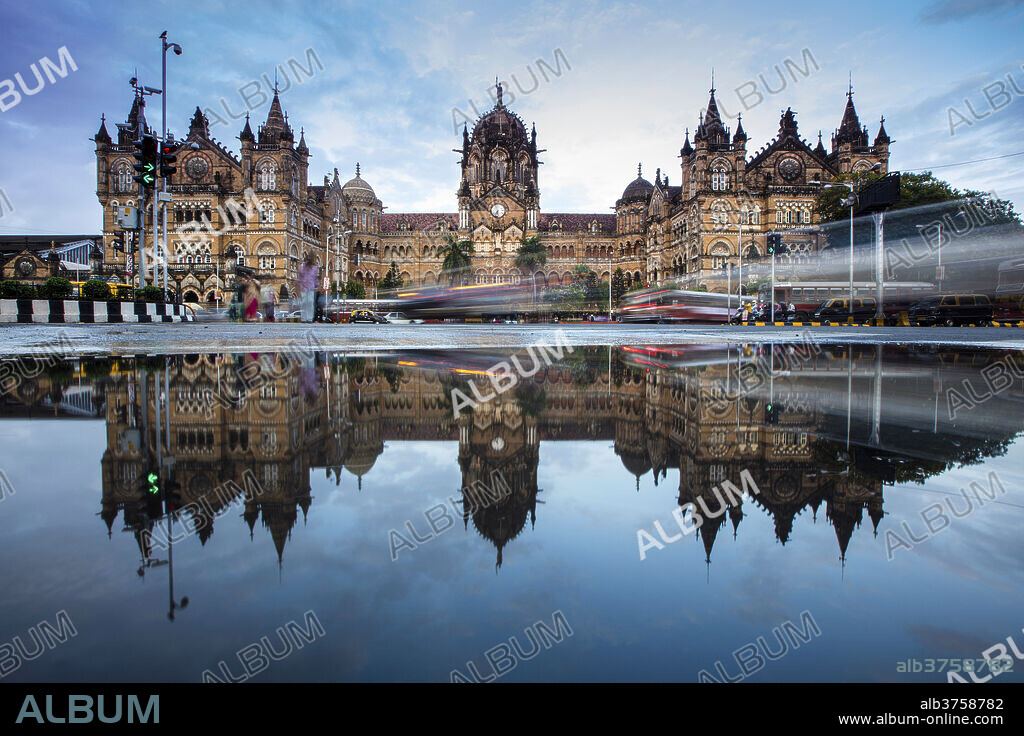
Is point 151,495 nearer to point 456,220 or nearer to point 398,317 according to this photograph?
point 398,317

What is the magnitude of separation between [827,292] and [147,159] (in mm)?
38031

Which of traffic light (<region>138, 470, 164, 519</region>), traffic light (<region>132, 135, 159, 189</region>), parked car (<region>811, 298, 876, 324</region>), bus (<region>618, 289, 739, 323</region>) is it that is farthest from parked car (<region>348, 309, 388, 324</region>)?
traffic light (<region>138, 470, 164, 519</region>)

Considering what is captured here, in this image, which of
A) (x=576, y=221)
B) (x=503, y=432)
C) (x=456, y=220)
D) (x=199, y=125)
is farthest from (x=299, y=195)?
(x=503, y=432)

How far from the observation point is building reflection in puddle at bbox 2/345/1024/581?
145 centimetres

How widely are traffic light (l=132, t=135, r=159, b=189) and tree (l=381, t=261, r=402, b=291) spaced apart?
56194 millimetres

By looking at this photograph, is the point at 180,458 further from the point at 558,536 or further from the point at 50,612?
the point at 558,536

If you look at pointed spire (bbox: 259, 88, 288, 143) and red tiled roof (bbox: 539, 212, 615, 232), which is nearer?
pointed spire (bbox: 259, 88, 288, 143)

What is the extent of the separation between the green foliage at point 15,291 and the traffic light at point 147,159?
7.20m

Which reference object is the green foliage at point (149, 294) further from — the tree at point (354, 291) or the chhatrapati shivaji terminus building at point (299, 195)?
the tree at point (354, 291)

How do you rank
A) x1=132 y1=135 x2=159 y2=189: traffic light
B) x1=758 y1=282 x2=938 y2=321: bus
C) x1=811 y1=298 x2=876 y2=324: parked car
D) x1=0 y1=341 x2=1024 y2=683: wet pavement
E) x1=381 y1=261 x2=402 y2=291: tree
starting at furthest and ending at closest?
x1=381 y1=261 x2=402 y2=291: tree < x1=758 y1=282 x2=938 y2=321: bus < x1=811 y1=298 x2=876 y2=324: parked car < x1=132 y1=135 x2=159 y2=189: traffic light < x1=0 y1=341 x2=1024 y2=683: wet pavement

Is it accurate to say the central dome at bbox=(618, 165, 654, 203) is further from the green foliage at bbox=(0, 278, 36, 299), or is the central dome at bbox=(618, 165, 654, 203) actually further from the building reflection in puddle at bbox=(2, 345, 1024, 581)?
the building reflection in puddle at bbox=(2, 345, 1024, 581)

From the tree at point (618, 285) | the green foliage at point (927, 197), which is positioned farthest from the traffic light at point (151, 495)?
the tree at point (618, 285)

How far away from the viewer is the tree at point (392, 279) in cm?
7225
